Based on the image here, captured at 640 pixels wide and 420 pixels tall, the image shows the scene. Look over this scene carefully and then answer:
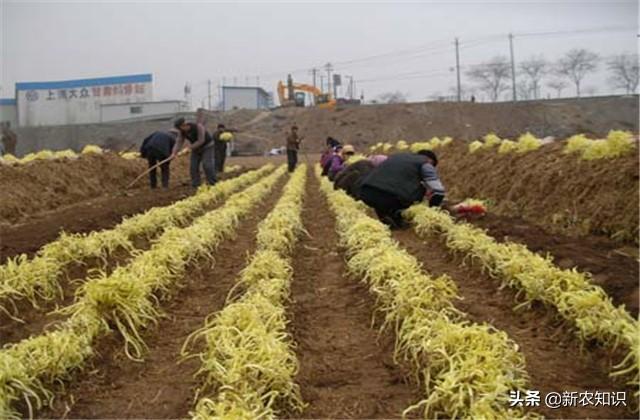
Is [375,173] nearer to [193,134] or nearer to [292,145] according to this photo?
[193,134]

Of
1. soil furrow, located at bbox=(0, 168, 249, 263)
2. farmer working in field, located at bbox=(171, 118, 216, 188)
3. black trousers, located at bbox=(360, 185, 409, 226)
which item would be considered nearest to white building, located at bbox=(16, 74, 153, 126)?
farmer working in field, located at bbox=(171, 118, 216, 188)

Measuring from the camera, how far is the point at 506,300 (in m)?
4.74

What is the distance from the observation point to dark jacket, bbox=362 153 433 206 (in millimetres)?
8273

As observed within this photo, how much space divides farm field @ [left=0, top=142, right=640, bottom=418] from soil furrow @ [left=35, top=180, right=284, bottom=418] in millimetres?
13

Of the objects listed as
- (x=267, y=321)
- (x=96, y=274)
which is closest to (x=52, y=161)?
(x=96, y=274)

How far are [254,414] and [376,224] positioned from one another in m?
4.61

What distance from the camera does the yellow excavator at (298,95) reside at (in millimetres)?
58375

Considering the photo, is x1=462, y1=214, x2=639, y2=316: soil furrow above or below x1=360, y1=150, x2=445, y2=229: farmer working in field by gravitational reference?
below

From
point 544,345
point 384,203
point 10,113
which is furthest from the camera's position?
point 10,113

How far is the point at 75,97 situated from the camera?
61969 mm

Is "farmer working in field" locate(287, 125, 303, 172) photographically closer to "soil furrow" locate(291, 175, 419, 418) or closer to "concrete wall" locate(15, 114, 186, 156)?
"soil furrow" locate(291, 175, 419, 418)

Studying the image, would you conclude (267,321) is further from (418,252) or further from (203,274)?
(418,252)

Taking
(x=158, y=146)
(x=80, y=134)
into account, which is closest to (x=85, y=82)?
(x=80, y=134)

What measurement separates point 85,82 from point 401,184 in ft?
201
